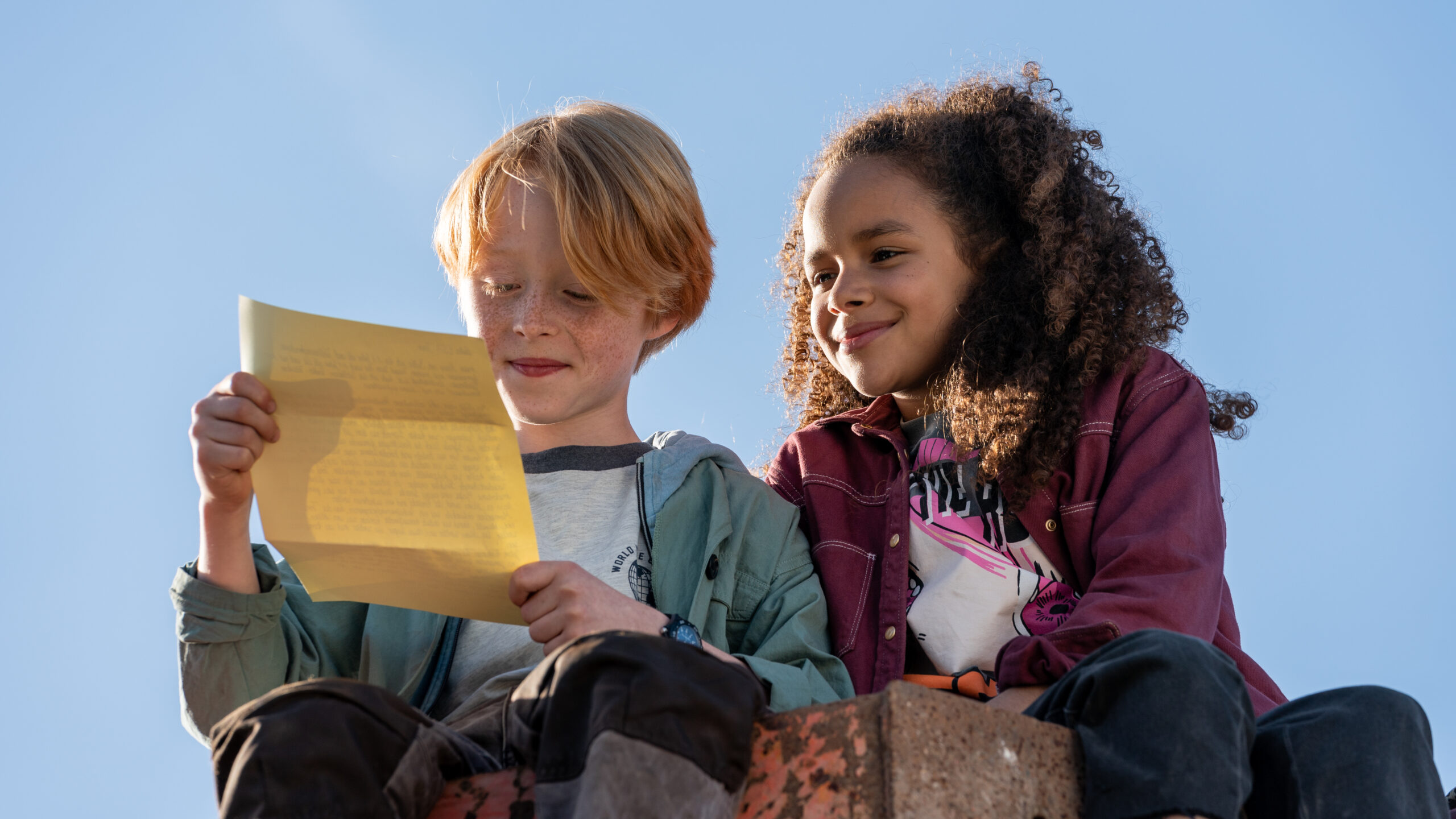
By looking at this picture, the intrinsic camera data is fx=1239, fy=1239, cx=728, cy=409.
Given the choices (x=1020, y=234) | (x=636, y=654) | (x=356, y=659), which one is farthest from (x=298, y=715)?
(x=1020, y=234)

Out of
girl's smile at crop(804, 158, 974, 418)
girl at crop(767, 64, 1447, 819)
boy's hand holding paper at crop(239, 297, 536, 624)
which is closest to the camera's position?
boy's hand holding paper at crop(239, 297, 536, 624)

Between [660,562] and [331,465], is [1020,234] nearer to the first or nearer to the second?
[660,562]

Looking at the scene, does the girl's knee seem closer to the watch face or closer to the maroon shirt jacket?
the maroon shirt jacket

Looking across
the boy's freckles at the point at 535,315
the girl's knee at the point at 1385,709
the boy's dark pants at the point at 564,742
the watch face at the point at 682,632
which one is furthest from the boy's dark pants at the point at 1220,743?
the boy's freckles at the point at 535,315

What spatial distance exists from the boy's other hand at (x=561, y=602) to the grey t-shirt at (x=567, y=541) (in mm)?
316

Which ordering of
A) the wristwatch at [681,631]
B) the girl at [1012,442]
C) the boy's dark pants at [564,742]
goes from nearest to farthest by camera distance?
the boy's dark pants at [564,742]
the wristwatch at [681,631]
the girl at [1012,442]

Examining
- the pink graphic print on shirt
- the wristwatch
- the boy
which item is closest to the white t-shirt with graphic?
the pink graphic print on shirt

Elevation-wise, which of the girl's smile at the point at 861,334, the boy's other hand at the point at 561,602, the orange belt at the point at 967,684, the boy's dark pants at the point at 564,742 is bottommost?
the orange belt at the point at 967,684

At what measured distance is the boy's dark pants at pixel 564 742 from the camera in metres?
1.34

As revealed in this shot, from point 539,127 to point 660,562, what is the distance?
1.07m

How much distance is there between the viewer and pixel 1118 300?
2832 mm

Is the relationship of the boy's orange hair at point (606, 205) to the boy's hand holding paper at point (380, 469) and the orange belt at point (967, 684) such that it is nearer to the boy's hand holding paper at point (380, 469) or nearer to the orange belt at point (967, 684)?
the boy's hand holding paper at point (380, 469)

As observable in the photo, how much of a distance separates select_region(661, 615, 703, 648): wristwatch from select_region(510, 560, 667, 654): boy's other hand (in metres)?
0.10

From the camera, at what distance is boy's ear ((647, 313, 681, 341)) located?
9.50 ft
